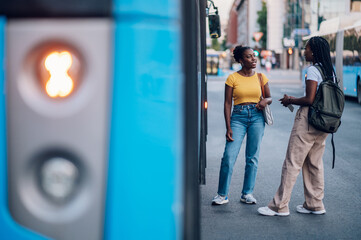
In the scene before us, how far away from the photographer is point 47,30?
1535mm

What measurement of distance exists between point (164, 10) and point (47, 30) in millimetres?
310

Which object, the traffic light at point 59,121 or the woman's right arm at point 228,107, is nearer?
the traffic light at point 59,121

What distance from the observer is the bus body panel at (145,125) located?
1.54m

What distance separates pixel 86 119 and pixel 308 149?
4.60 meters

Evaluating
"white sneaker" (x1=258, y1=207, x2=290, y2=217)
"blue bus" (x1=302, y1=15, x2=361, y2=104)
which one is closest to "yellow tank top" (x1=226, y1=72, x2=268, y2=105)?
"white sneaker" (x1=258, y1=207, x2=290, y2=217)

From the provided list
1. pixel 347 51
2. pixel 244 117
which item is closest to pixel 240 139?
pixel 244 117

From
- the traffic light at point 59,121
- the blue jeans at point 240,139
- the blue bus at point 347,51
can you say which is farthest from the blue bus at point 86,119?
the blue bus at point 347,51

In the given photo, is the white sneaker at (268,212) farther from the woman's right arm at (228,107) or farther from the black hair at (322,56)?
the black hair at (322,56)

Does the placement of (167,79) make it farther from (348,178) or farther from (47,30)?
(348,178)

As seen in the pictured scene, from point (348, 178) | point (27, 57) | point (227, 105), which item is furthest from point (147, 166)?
point (348, 178)

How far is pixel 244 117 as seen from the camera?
254 inches

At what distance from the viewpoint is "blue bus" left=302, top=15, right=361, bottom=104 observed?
23594 millimetres

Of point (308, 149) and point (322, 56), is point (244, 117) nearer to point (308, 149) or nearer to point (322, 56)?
point (308, 149)

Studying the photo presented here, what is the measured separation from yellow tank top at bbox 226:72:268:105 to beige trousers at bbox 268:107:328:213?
627 mm
